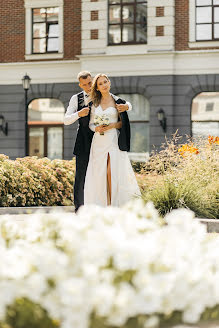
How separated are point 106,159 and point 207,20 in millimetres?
16550

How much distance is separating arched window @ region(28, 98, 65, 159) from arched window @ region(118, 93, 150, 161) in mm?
3238

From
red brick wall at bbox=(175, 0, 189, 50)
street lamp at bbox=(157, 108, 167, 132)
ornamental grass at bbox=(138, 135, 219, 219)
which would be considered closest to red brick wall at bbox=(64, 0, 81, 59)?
red brick wall at bbox=(175, 0, 189, 50)

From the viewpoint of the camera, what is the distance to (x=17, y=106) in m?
26.4

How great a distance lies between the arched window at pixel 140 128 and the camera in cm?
2420

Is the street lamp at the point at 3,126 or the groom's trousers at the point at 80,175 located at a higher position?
the street lamp at the point at 3,126

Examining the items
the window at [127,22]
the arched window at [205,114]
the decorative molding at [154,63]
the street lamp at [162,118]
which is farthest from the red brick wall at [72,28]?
the arched window at [205,114]

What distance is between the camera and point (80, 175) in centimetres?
910

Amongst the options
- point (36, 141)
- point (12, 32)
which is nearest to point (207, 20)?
point (12, 32)

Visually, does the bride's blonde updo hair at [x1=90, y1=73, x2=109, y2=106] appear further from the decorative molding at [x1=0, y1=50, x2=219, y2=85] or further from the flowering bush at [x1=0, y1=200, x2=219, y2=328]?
the decorative molding at [x1=0, y1=50, x2=219, y2=85]

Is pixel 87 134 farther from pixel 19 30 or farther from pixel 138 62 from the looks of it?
pixel 19 30

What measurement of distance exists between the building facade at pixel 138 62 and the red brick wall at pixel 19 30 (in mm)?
40

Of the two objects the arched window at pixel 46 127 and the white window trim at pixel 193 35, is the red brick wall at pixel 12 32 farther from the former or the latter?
the white window trim at pixel 193 35

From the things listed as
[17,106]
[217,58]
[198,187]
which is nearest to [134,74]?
[217,58]

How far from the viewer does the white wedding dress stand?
866 cm
